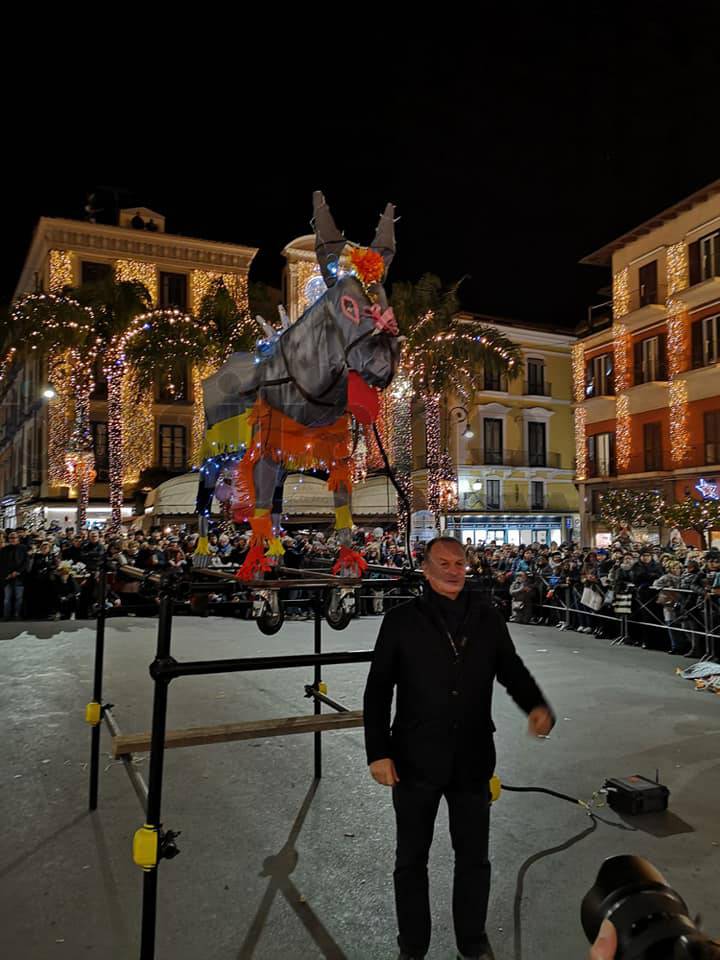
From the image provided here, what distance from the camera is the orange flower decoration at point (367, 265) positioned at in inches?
178

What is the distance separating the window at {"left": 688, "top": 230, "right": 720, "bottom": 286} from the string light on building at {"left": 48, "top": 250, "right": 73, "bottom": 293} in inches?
882

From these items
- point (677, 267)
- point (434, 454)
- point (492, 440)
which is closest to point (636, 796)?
point (434, 454)

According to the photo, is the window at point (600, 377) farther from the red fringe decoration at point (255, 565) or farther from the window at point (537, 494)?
the red fringe decoration at point (255, 565)

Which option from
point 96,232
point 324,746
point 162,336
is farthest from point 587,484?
point 324,746

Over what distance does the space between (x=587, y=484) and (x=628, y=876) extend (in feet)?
94.9

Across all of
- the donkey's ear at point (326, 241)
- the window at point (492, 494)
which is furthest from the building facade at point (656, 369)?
the donkey's ear at point (326, 241)

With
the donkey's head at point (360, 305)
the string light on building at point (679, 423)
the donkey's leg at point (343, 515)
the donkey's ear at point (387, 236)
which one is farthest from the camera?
the string light on building at point (679, 423)

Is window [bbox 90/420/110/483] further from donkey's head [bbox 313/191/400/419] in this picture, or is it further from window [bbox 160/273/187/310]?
donkey's head [bbox 313/191/400/419]

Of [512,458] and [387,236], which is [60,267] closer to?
[512,458]

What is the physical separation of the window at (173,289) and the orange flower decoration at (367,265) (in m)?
24.7

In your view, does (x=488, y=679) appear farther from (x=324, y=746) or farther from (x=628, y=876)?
(x=324, y=746)

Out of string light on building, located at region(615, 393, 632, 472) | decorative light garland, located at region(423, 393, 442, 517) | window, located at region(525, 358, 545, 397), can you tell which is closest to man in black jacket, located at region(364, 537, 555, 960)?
decorative light garland, located at region(423, 393, 442, 517)

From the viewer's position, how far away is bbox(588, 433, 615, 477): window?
27.8 meters

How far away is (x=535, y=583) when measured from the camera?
13.0 metres
